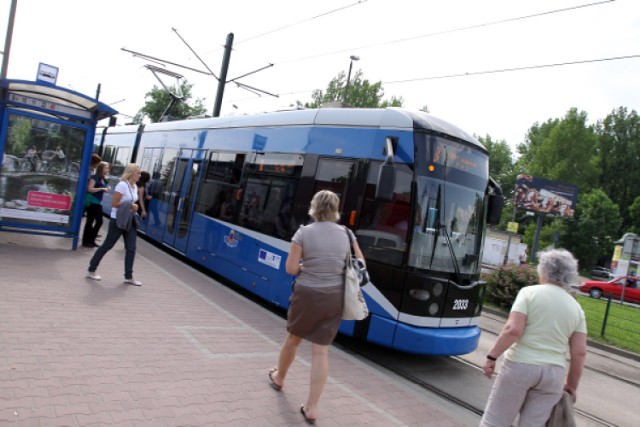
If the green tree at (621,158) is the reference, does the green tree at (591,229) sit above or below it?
below

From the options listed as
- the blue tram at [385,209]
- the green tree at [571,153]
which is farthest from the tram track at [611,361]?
the green tree at [571,153]

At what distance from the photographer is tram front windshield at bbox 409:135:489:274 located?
603 centimetres

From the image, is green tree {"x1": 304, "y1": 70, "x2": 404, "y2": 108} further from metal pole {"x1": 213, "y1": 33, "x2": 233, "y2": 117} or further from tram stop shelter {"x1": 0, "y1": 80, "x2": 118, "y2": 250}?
tram stop shelter {"x1": 0, "y1": 80, "x2": 118, "y2": 250}

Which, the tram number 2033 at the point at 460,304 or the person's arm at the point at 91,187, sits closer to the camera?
the tram number 2033 at the point at 460,304

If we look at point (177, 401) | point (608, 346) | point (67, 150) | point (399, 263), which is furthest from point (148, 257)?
point (608, 346)

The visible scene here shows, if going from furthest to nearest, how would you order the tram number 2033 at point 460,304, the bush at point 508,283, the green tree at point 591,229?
the green tree at point 591,229 < the bush at point 508,283 < the tram number 2033 at point 460,304

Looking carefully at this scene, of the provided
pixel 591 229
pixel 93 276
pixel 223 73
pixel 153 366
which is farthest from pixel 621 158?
pixel 153 366

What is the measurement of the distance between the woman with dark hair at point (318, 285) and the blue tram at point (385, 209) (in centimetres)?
195

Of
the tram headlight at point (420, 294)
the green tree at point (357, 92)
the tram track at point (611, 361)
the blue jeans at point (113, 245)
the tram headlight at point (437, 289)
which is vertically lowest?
the tram track at point (611, 361)

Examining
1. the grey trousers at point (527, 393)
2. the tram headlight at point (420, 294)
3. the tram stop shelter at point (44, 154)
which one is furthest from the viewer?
the tram stop shelter at point (44, 154)

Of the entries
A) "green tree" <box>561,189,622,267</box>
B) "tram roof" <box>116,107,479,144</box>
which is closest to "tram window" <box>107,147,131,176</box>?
"tram roof" <box>116,107,479,144</box>

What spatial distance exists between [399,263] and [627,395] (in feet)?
14.1

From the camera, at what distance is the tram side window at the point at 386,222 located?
601 centimetres

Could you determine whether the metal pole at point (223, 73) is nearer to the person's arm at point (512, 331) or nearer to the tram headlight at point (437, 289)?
the tram headlight at point (437, 289)
